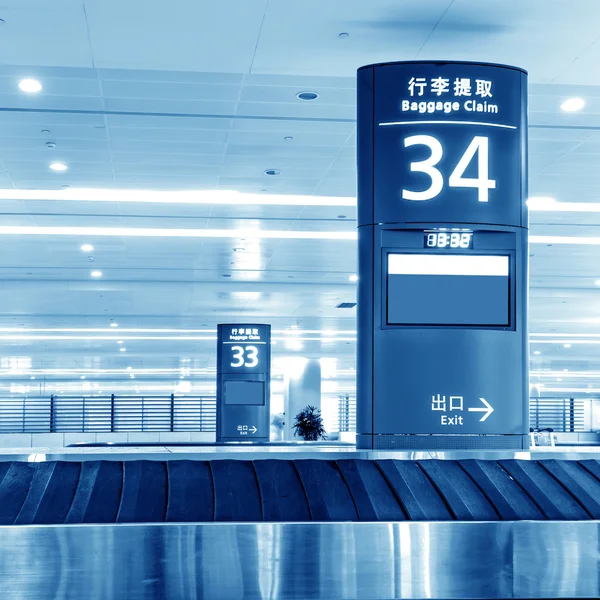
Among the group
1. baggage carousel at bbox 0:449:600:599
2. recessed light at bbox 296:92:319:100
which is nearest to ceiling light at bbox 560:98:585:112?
recessed light at bbox 296:92:319:100

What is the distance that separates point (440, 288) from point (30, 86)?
490 centimetres

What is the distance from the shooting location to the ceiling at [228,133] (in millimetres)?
6871

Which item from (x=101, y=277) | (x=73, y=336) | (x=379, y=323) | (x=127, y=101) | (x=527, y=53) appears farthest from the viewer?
(x=73, y=336)

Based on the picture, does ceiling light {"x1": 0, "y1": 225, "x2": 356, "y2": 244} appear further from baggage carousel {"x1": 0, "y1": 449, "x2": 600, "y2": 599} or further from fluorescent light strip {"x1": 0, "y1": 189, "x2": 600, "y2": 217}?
baggage carousel {"x1": 0, "y1": 449, "x2": 600, "y2": 599}

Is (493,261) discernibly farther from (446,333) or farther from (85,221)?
(85,221)

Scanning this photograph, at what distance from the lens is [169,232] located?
50.9 ft

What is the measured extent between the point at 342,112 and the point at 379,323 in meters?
3.91

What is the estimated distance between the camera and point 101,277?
20.4 metres

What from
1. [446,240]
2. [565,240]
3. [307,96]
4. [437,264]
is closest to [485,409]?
[437,264]

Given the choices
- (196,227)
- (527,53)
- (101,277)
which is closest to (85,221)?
(196,227)

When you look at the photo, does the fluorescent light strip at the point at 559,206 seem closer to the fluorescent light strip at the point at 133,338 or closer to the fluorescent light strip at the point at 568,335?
the fluorescent light strip at the point at 568,335

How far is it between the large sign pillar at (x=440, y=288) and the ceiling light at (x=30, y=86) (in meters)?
3.90

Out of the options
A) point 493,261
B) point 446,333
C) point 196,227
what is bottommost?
point 446,333

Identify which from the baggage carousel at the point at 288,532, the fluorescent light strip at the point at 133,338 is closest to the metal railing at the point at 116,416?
the fluorescent light strip at the point at 133,338
